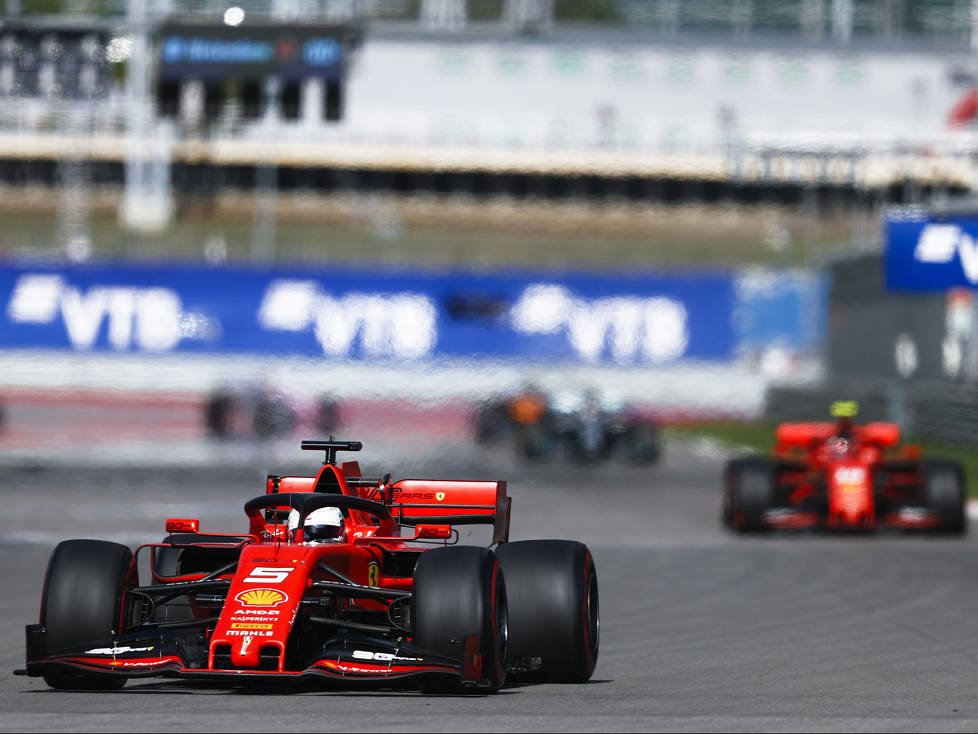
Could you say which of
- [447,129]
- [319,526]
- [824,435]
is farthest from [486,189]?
[319,526]

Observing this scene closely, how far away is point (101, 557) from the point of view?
25.7ft

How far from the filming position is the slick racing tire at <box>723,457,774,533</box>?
17.4 meters

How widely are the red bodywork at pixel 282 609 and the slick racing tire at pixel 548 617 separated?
53cm

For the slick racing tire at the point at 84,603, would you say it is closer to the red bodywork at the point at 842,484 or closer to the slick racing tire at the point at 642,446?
the red bodywork at the point at 842,484

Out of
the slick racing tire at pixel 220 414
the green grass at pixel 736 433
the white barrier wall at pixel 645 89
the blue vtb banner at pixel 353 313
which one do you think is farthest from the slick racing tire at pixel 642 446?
the white barrier wall at pixel 645 89

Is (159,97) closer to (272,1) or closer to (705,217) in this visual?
(272,1)

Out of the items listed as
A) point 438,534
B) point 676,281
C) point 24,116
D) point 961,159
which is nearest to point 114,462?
point 676,281

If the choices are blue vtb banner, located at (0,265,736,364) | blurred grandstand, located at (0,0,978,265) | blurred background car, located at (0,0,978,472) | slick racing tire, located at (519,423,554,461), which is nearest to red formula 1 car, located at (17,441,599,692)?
slick racing tire, located at (519,423,554,461)

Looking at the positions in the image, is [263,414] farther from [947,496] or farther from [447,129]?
[447,129]

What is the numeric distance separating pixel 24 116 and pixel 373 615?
Answer: 46111mm

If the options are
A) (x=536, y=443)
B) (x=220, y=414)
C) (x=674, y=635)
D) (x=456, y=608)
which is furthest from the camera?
(x=220, y=414)

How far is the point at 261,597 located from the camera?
24.2ft

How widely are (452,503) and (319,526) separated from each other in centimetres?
132

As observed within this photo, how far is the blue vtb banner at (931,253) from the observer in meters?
26.9
